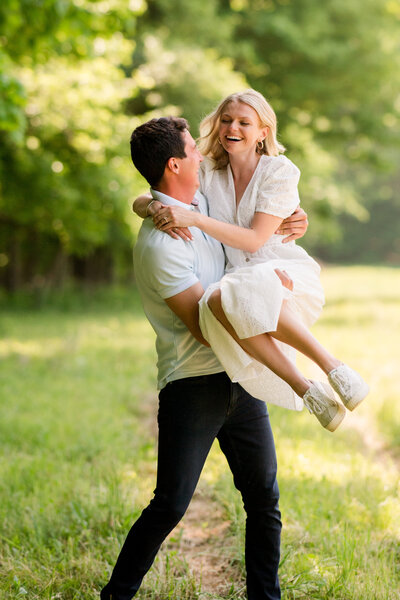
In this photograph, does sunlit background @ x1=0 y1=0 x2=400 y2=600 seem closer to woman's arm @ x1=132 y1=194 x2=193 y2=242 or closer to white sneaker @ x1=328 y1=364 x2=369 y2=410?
white sneaker @ x1=328 y1=364 x2=369 y2=410

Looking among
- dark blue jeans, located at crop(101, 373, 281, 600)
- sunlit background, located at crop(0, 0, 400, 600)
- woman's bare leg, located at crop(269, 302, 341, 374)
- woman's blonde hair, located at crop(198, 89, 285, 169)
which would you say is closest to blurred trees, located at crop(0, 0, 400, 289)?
sunlit background, located at crop(0, 0, 400, 600)

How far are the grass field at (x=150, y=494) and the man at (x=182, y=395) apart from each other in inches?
21.7

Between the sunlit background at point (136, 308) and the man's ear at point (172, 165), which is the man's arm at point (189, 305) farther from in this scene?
the sunlit background at point (136, 308)

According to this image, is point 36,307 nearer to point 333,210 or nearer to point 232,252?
point 333,210

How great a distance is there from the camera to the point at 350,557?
322 centimetres

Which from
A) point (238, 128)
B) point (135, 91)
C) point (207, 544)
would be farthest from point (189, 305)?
point (135, 91)

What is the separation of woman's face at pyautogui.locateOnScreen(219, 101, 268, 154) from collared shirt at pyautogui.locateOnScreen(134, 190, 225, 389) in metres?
0.37

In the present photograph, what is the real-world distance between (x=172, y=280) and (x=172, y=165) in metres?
0.46

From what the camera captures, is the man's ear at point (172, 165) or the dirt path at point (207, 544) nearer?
the man's ear at point (172, 165)

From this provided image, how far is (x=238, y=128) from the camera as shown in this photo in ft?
9.21

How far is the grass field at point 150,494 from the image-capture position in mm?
3197

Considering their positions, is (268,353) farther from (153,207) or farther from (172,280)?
(153,207)

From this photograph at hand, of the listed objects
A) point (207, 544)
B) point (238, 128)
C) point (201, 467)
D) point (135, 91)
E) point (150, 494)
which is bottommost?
point (207, 544)

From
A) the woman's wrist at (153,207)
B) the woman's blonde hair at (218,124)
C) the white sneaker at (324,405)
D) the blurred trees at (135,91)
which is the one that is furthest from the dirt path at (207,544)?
the blurred trees at (135,91)
